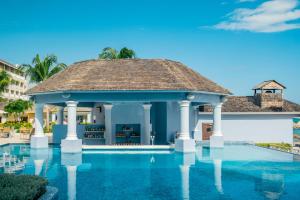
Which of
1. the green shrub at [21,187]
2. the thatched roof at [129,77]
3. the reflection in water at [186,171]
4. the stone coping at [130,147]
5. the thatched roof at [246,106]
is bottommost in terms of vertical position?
the reflection in water at [186,171]

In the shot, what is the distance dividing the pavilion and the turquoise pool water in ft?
9.99

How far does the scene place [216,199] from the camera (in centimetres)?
1127

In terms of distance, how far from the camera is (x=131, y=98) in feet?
80.0

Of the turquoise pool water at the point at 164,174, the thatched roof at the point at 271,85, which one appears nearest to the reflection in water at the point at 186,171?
the turquoise pool water at the point at 164,174

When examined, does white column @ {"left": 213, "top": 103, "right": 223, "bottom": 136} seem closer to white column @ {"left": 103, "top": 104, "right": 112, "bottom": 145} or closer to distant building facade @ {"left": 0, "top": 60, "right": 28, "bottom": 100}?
white column @ {"left": 103, "top": 104, "right": 112, "bottom": 145}

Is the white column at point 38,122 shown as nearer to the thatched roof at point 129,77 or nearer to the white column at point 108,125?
the thatched roof at point 129,77

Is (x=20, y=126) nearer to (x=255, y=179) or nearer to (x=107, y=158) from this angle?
(x=107, y=158)

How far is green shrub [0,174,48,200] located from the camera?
919cm

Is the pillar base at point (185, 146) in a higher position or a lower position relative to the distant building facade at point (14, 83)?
lower

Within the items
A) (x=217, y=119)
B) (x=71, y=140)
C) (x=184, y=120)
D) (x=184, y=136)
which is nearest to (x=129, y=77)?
(x=184, y=120)

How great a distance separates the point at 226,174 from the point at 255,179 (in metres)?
1.58

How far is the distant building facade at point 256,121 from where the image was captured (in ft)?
110

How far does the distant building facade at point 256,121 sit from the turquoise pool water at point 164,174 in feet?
31.7

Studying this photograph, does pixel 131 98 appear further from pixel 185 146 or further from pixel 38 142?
pixel 38 142
